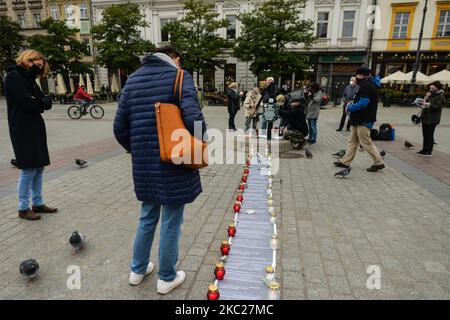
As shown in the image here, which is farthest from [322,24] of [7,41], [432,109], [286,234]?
[7,41]

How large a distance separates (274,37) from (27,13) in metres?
34.5

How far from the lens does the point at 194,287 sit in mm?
2625

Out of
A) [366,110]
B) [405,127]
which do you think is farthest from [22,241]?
[405,127]

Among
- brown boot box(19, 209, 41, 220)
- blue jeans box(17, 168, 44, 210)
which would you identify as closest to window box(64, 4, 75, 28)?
blue jeans box(17, 168, 44, 210)

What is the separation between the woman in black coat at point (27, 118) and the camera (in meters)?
3.47

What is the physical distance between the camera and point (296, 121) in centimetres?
822

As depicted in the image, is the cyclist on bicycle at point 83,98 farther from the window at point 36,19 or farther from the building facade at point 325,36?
the window at point 36,19

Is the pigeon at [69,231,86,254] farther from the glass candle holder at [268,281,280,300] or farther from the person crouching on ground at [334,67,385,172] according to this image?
the person crouching on ground at [334,67,385,172]

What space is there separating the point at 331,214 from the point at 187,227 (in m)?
1.98

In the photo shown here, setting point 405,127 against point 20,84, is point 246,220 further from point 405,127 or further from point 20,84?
point 405,127

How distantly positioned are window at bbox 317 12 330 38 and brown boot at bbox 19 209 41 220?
31.3 metres

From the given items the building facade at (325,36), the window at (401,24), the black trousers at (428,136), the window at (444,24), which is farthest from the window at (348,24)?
the black trousers at (428,136)

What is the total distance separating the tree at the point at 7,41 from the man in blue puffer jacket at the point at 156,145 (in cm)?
4033
